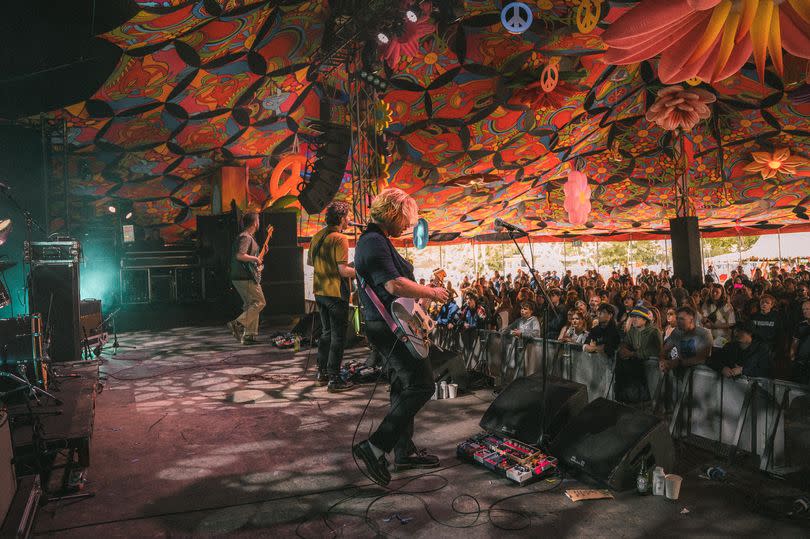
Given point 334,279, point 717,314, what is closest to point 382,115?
point 334,279

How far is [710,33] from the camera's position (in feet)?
13.6

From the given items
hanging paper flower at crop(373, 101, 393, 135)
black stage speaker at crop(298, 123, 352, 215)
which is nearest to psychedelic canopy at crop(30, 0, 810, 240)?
hanging paper flower at crop(373, 101, 393, 135)

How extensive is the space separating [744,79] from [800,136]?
3.43 metres

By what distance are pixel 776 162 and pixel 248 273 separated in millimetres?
13561

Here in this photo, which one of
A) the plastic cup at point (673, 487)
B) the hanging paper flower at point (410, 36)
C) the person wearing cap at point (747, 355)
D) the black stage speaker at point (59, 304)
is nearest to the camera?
the plastic cup at point (673, 487)

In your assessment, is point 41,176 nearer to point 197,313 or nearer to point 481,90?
point 197,313

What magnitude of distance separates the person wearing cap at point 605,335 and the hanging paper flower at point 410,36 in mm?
4557

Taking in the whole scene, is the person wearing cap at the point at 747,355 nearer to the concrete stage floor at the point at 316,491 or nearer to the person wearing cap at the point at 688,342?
the person wearing cap at the point at 688,342

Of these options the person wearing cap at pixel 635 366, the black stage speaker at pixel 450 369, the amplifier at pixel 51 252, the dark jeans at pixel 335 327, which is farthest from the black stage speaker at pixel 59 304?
the person wearing cap at pixel 635 366

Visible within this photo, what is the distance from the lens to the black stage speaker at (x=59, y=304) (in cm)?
568

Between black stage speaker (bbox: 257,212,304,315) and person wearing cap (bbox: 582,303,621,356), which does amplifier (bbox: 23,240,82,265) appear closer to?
black stage speaker (bbox: 257,212,304,315)

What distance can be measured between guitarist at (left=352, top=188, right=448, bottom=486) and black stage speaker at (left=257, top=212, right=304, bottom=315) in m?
8.45

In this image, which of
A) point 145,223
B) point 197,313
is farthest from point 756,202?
point 145,223

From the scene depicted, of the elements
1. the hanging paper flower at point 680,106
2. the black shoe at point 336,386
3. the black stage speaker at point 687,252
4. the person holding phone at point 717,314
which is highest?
the hanging paper flower at point 680,106
